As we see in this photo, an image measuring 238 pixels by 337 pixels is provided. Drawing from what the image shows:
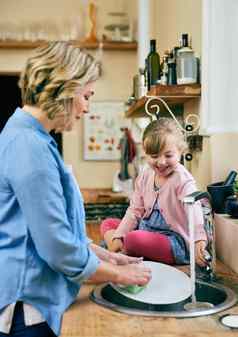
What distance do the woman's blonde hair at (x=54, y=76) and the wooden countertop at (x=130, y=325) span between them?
0.50 m

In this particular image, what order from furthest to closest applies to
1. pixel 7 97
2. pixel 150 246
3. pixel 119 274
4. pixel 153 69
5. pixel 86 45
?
pixel 7 97, pixel 86 45, pixel 153 69, pixel 150 246, pixel 119 274

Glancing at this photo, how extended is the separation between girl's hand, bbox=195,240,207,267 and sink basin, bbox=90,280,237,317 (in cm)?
8

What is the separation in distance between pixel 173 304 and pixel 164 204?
1.70 feet

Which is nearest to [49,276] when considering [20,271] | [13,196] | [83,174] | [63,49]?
[20,271]

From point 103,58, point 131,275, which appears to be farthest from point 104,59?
point 131,275

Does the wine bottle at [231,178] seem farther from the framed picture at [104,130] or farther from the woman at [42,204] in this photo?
the framed picture at [104,130]

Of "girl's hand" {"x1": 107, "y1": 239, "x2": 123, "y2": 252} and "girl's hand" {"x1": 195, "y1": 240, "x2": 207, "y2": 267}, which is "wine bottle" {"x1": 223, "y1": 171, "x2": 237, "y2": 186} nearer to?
"girl's hand" {"x1": 195, "y1": 240, "x2": 207, "y2": 267}

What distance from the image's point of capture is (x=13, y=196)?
1112 millimetres

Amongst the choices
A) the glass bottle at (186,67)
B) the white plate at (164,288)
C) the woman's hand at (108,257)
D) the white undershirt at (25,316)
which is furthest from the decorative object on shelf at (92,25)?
the white undershirt at (25,316)

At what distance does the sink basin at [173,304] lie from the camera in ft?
4.60

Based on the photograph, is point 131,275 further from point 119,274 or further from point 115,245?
point 115,245

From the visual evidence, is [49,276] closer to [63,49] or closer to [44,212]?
[44,212]

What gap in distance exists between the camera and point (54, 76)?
1.14 m

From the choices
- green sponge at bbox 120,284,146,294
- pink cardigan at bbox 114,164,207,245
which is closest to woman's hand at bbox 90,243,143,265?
green sponge at bbox 120,284,146,294
